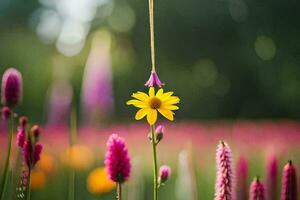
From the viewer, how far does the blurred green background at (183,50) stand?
5.43ft

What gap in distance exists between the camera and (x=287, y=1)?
166 centimetres

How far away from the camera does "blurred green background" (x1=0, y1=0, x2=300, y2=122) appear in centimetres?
166

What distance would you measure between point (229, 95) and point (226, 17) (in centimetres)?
36

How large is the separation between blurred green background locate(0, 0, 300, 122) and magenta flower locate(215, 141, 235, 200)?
0.78m

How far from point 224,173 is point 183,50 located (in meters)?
1.34

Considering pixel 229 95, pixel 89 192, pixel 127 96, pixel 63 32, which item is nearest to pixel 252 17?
pixel 229 95

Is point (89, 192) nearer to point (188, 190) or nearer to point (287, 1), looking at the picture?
point (188, 190)

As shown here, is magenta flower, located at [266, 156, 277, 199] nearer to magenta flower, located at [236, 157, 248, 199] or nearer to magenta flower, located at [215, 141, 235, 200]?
magenta flower, located at [236, 157, 248, 199]

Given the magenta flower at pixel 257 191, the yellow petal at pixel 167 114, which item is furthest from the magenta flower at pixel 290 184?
the yellow petal at pixel 167 114

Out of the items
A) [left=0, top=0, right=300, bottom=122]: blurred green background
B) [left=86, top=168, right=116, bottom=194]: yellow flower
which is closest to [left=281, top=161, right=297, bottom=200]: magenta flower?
[left=86, top=168, right=116, bottom=194]: yellow flower

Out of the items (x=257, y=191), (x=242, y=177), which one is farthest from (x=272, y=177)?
(x=257, y=191)

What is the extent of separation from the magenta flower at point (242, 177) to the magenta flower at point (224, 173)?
22cm

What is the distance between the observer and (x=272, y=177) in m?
1.04

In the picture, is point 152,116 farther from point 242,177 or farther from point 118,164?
point 242,177
